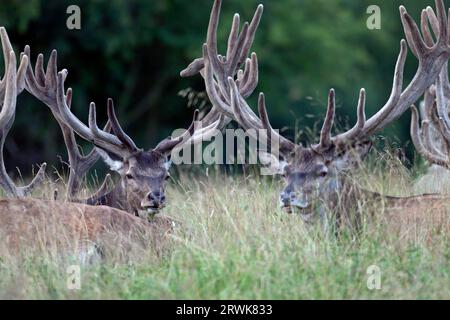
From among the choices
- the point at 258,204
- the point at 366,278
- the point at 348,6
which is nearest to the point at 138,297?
the point at 366,278

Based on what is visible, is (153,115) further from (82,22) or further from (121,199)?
(121,199)

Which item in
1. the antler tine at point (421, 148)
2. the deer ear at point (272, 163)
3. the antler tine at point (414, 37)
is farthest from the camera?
the antler tine at point (421, 148)

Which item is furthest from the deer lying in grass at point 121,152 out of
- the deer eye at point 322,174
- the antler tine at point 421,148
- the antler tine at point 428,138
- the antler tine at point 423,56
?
the antler tine at point 428,138

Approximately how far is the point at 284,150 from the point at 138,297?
2.03 metres

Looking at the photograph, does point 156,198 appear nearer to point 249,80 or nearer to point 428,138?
point 249,80

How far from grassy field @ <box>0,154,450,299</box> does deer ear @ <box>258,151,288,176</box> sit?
1.17 ft

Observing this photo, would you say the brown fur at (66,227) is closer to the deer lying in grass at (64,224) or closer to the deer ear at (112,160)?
the deer lying in grass at (64,224)

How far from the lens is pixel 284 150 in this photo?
7594 mm

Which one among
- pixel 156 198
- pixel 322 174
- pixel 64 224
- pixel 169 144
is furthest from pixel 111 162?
pixel 322 174

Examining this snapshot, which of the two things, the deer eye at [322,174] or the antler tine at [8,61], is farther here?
the antler tine at [8,61]

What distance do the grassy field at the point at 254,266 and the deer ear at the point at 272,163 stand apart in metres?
0.36

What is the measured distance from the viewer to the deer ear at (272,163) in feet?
24.6

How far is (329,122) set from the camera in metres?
7.36

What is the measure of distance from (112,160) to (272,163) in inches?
57.4
